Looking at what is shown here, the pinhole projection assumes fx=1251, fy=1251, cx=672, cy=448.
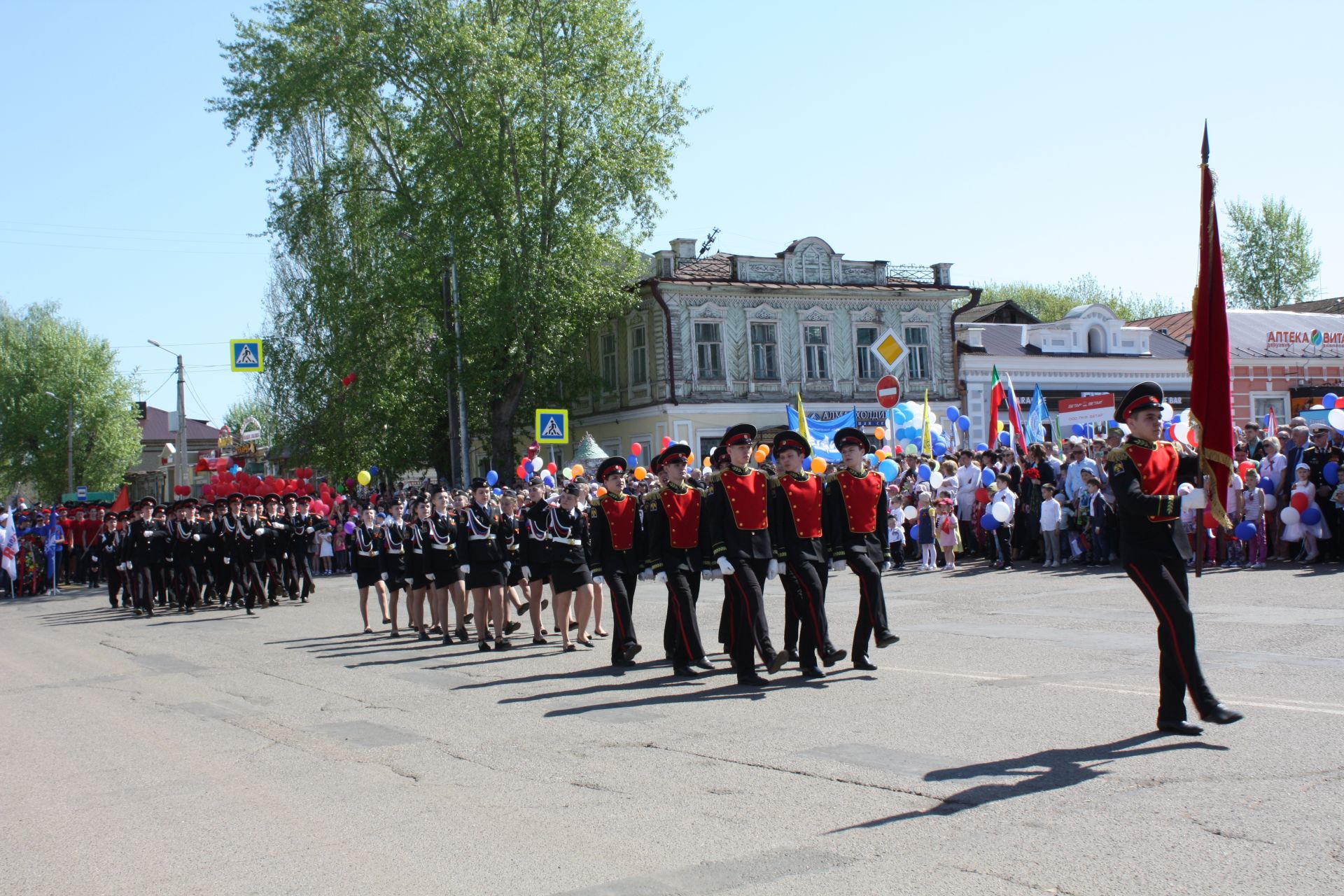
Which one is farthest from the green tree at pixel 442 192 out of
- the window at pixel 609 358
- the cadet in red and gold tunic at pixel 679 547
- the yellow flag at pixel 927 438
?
the cadet in red and gold tunic at pixel 679 547

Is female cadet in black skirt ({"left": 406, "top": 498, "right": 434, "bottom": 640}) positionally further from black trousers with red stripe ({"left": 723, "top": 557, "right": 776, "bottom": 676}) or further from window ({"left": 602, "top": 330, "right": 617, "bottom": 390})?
window ({"left": 602, "top": 330, "right": 617, "bottom": 390})

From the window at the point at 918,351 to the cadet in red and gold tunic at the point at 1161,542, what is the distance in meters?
34.8

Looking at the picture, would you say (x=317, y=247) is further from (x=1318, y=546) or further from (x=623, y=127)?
(x=1318, y=546)

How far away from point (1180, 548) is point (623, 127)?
30922 mm

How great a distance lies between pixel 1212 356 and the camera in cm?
757

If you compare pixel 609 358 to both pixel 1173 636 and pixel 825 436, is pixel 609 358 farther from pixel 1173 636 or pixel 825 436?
pixel 1173 636

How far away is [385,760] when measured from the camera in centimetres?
793

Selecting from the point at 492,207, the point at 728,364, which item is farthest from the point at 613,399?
the point at 492,207

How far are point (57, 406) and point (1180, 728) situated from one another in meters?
67.2

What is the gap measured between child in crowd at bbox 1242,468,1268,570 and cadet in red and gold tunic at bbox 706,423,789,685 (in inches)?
378

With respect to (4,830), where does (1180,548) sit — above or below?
above

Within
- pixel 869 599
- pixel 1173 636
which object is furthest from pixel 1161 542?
pixel 869 599

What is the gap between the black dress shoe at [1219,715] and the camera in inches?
273

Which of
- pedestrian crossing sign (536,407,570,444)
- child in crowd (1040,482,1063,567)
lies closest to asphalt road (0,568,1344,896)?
child in crowd (1040,482,1063,567)
